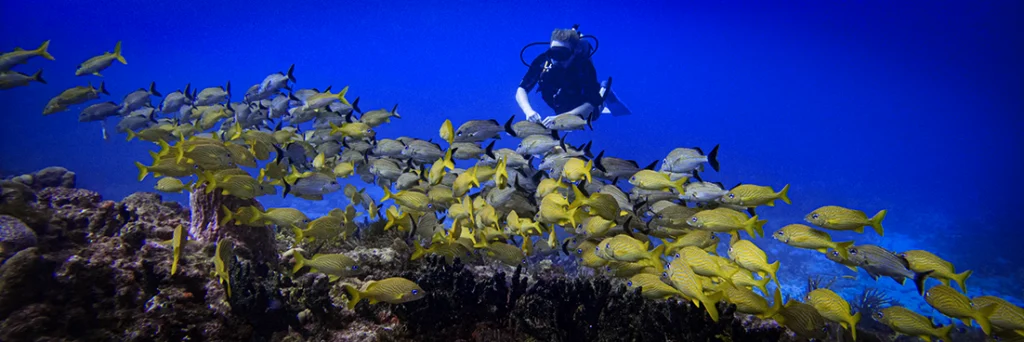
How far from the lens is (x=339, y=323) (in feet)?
14.4

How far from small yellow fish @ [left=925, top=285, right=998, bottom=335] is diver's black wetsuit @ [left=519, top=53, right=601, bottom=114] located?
960 cm

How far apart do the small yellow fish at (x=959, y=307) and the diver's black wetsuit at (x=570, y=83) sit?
31.5 ft

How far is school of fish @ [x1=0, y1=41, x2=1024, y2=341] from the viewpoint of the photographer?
12.5 feet

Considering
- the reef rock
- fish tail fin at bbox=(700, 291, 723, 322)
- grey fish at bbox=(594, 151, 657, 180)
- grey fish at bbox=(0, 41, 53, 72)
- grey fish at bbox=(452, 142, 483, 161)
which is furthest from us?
the reef rock

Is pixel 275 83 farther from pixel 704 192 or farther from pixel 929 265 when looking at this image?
pixel 929 265

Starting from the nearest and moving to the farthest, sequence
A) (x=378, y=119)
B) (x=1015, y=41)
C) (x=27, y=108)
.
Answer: (x=378, y=119)
(x=1015, y=41)
(x=27, y=108)

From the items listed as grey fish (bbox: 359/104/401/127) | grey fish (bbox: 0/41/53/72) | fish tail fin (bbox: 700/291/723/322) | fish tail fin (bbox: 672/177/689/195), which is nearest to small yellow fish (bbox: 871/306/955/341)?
fish tail fin (bbox: 700/291/723/322)

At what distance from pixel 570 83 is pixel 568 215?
9.08 meters

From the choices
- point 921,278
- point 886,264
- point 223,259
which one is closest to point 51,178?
point 223,259

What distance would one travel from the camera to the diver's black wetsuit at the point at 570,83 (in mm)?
12617

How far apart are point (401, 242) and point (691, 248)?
421cm

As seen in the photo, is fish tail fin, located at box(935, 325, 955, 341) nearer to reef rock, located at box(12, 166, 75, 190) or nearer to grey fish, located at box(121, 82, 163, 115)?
grey fish, located at box(121, 82, 163, 115)

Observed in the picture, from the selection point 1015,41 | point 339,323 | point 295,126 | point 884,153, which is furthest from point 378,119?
point 884,153

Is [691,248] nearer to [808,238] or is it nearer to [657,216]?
[657,216]
